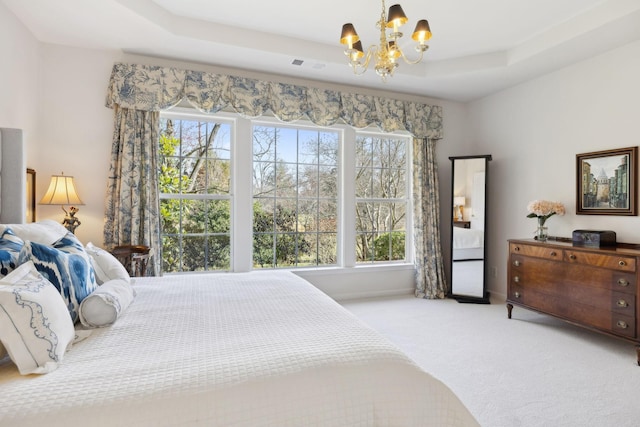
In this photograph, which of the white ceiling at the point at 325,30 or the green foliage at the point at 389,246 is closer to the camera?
the white ceiling at the point at 325,30

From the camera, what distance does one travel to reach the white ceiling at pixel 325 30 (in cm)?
281

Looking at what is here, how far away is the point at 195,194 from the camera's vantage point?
3807mm

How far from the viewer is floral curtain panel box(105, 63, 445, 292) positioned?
3340 millimetres

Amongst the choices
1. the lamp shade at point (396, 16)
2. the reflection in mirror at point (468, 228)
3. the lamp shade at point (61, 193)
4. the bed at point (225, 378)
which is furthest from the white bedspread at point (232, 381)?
the reflection in mirror at point (468, 228)

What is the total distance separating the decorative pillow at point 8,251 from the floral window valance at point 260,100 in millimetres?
2144

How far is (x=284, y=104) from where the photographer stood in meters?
3.96

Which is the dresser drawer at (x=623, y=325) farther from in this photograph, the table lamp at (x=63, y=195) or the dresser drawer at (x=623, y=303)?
the table lamp at (x=63, y=195)

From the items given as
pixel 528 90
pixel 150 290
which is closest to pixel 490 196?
pixel 528 90

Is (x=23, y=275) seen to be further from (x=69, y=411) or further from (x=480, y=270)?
(x=480, y=270)

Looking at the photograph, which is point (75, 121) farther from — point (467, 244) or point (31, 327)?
point (467, 244)

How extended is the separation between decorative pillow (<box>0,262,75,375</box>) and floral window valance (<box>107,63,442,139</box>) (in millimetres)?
2671

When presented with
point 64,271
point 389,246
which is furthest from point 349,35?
point 389,246

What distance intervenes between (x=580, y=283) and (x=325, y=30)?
128 inches

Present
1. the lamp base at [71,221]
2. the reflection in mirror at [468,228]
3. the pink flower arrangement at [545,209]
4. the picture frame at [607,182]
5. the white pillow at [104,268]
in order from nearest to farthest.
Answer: the white pillow at [104,268], the lamp base at [71,221], the picture frame at [607,182], the pink flower arrangement at [545,209], the reflection in mirror at [468,228]
